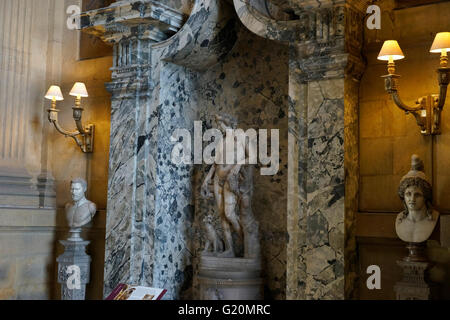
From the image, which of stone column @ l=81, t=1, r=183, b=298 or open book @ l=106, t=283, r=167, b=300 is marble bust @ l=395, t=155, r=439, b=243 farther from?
stone column @ l=81, t=1, r=183, b=298

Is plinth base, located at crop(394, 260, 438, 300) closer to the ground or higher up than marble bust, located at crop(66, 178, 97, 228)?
closer to the ground

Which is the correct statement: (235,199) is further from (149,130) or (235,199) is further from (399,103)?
(399,103)

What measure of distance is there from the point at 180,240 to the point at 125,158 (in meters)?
1.17

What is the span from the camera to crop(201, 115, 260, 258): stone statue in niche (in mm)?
6598

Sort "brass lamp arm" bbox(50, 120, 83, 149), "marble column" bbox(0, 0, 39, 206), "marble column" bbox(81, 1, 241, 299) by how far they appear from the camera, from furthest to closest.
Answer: "marble column" bbox(0, 0, 39, 206) < "brass lamp arm" bbox(50, 120, 83, 149) < "marble column" bbox(81, 1, 241, 299)

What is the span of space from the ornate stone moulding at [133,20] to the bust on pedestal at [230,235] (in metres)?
1.22

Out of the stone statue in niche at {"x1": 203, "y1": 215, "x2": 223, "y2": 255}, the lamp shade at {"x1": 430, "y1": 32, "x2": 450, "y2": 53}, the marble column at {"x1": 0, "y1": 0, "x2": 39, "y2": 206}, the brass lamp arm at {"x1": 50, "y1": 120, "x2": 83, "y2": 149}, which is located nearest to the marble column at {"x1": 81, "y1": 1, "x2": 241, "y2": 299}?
the stone statue in niche at {"x1": 203, "y1": 215, "x2": 223, "y2": 255}

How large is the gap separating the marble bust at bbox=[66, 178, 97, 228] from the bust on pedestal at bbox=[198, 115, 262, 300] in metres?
1.52

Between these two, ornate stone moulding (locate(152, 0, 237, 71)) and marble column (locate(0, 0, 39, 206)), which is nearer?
ornate stone moulding (locate(152, 0, 237, 71))

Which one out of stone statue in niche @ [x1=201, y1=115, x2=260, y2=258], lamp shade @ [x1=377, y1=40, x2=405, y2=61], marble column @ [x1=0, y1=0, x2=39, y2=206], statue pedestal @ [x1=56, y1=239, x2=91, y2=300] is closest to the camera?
lamp shade @ [x1=377, y1=40, x2=405, y2=61]

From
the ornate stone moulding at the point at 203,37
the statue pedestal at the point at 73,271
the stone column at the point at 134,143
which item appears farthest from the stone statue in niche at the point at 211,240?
the ornate stone moulding at the point at 203,37

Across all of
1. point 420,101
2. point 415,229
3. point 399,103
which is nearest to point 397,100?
point 399,103

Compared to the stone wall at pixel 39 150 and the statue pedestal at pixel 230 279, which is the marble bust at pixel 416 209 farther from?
the stone wall at pixel 39 150

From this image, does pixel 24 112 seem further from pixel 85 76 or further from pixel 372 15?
pixel 372 15
